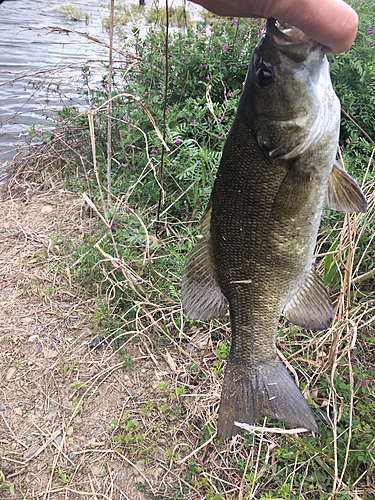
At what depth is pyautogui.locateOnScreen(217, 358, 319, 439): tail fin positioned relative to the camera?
1.38 meters

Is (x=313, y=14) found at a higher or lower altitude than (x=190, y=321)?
higher

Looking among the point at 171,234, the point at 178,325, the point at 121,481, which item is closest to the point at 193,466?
the point at 121,481

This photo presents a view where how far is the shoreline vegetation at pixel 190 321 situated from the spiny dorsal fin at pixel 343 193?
1.91 feet

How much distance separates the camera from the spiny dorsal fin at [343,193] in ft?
4.14

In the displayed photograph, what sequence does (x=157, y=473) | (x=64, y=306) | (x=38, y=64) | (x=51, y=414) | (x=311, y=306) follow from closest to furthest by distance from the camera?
(x=311, y=306) < (x=157, y=473) < (x=51, y=414) < (x=64, y=306) < (x=38, y=64)

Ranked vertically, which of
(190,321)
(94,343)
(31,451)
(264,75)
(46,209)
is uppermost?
(264,75)

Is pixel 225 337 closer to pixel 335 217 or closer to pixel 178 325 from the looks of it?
pixel 178 325

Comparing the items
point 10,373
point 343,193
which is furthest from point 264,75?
point 10,373

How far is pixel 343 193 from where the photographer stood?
4.24 feet

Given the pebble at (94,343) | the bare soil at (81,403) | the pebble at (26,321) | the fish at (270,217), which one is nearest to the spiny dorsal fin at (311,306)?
the fish at (270,217)

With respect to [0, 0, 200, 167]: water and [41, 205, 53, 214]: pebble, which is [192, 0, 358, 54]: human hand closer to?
[0, 0, 200, 167]: water

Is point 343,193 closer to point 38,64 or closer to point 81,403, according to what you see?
point 81,403

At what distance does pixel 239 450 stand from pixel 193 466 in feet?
0.89

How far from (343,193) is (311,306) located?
46 centimetres
